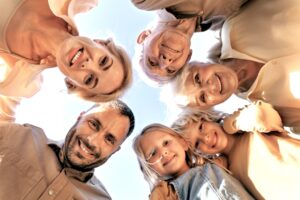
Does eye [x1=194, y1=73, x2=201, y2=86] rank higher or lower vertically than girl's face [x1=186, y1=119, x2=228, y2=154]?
higher

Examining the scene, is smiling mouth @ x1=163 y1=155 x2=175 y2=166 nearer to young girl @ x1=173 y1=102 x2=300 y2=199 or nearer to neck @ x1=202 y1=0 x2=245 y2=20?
young girl @ x1=173 y1=102 x2=300 y2=199

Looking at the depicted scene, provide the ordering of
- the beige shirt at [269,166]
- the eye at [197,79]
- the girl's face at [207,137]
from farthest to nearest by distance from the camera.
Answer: the eye at [197,79]
the girl's face at [207,137]
the beige shirt at [269,166]

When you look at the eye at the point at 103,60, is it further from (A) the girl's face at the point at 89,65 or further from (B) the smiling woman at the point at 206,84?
(B) the smiling woman at the point at 206,84

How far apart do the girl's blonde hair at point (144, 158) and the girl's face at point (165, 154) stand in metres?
0.01

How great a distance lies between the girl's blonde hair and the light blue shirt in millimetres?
51

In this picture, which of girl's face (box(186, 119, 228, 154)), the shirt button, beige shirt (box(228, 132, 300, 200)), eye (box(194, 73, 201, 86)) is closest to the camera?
beige shirt (box(228, 132, 300, 200))

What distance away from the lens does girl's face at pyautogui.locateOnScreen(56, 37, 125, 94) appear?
1.16 m

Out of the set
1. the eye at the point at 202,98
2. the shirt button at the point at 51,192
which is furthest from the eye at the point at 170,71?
the shirt button at the point at 51,192

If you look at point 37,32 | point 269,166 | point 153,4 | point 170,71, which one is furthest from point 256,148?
point 37,32

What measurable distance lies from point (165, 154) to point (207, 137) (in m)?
0.13

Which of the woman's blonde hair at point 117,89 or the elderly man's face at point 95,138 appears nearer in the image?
the elderly man's face at point 95,138

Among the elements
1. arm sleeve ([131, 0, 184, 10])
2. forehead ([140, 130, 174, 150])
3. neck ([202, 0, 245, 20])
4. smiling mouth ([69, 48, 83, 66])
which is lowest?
forehead ([140, 130, 174, 150])

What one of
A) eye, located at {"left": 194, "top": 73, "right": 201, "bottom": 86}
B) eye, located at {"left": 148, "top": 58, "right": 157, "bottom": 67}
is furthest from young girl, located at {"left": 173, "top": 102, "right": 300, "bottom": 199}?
eye, located at {"left": 148, "top": 58, "right": 157, "bottom": 67}

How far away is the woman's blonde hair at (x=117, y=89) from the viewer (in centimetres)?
128
